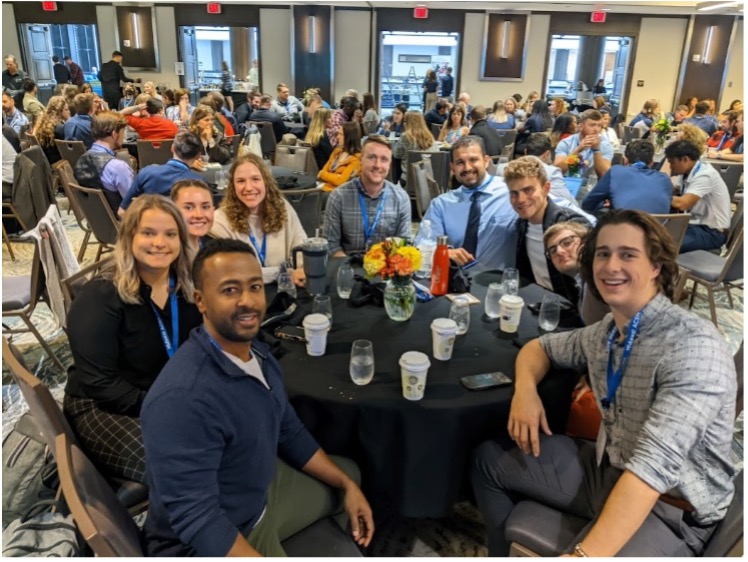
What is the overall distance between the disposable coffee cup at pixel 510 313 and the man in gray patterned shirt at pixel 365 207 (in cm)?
112

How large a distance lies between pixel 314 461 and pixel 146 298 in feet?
2.56

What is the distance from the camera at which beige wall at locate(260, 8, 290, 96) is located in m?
12.3

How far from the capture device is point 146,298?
1.83 meters

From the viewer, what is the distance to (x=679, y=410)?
131 centimetres

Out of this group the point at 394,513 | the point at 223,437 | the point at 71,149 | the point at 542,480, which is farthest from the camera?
the point at 71,149

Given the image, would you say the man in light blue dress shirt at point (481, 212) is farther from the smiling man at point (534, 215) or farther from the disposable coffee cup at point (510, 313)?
the disposable coffee cup at point (510, 313)

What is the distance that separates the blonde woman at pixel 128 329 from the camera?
1.72 metres

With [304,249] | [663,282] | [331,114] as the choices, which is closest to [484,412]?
[663,282]

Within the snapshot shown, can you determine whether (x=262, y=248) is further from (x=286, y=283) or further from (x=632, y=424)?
(x=632, y=424)

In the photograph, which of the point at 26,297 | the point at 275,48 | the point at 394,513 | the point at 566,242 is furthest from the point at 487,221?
the point at 275,48

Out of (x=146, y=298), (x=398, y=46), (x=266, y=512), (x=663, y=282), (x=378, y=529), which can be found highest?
(x=398, y=46)

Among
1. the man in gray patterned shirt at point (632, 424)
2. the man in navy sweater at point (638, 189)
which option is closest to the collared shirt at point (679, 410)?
the man in gray patterned shirt at point (632, 424)

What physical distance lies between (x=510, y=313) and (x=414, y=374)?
0.57 metres

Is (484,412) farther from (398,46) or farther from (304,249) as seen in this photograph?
(398,46)
